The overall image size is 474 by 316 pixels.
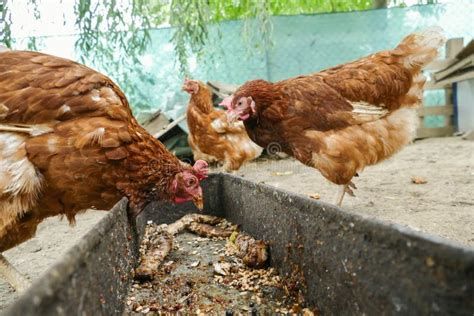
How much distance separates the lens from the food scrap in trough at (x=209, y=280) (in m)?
1.18

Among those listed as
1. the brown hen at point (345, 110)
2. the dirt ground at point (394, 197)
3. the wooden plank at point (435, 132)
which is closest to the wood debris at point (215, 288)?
the dirt ground at point (394, 197)

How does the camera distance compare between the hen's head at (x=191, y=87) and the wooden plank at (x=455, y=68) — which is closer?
the hen's head at (x=191, y=87)

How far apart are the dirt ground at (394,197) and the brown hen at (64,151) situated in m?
0.56

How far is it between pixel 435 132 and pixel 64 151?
5.89m

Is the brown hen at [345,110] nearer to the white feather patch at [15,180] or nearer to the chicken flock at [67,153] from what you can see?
the chicken flock at [67,153]

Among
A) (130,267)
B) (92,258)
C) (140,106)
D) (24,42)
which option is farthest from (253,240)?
(140,106)

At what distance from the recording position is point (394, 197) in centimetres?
283

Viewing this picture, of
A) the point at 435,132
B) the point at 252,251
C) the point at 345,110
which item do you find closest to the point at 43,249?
the point at 252,251

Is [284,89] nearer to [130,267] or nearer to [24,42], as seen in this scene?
[130,267]

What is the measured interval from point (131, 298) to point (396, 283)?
0.90m

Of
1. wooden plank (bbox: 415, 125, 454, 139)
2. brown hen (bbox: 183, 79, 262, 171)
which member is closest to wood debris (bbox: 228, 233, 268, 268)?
brown hen (bbox: 183, 79, 262, 171)

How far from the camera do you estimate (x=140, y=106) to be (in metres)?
5.46

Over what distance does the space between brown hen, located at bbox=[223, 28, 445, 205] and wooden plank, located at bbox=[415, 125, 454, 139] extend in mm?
3563

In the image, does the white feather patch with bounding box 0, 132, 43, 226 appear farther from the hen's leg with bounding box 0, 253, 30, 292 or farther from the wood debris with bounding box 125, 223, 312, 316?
the wood debris with bounding box 125, 223, 312, 316
